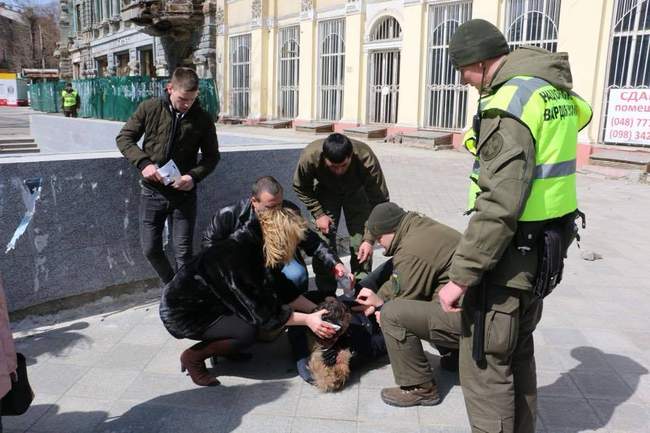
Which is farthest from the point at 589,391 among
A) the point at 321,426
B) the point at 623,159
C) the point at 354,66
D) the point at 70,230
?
the point at 354,66

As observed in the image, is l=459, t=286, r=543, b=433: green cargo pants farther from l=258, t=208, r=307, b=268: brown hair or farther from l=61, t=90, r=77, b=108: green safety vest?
l=61, t=90, r=77, b=108: green safety vest

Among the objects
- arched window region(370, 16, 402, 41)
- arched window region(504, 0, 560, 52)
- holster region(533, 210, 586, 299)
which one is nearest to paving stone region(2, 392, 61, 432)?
holster region(533, 210, 586, 299)

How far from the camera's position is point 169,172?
3959 mm

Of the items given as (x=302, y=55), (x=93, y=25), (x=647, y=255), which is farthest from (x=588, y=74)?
(x=93, y=25)

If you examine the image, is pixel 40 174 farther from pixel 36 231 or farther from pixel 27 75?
pixel 27 75

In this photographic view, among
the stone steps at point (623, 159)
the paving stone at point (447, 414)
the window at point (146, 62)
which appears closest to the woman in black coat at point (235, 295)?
the paving stone at point (447, 414)

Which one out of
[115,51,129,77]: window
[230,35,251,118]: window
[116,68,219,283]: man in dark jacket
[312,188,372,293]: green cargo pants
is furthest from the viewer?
[115,51,129,77]: window

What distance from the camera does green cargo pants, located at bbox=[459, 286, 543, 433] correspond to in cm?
220

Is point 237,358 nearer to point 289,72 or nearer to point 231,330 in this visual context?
point 231,330

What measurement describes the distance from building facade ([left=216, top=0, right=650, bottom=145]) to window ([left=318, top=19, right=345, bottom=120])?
1.4 inches

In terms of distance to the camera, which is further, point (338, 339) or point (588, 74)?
point (588, 74)

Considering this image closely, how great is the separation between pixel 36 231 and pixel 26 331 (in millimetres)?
702

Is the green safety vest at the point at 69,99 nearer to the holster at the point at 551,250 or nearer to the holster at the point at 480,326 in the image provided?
the holster at the point at 480,326

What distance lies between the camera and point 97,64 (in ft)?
138
